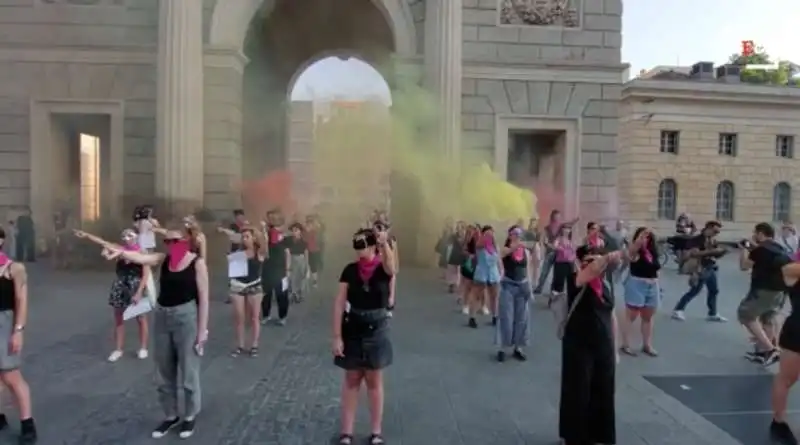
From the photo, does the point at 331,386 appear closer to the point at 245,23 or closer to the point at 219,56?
the point at 219,56

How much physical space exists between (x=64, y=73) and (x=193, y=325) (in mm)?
15274

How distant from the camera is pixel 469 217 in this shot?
723 inches

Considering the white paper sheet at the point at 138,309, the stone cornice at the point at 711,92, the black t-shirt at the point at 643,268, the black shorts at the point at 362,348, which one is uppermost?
the stone cornice at the point at 711,92

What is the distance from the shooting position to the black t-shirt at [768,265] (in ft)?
29.6

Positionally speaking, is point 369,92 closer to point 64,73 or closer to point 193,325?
point 64,73

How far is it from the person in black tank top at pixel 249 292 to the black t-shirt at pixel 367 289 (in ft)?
13.2

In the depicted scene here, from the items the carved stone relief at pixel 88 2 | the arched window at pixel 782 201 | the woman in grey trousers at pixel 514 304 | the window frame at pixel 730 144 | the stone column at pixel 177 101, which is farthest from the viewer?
the arched window at pixel 782 201

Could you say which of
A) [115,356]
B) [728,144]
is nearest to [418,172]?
[115,356]

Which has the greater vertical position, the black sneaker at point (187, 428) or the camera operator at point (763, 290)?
the camera operator at point (763, 290)

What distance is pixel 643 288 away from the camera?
10195 mm

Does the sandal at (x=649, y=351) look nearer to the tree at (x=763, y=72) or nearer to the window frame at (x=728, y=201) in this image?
the window frame at (x=728, y=201)

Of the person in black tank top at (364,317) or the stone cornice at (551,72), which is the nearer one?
the person in black tank top at (364,317)

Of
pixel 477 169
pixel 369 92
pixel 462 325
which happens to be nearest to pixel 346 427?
pixel 462 325

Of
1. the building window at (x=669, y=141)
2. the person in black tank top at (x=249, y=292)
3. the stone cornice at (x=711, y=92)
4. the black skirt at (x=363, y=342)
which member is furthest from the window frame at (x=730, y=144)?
the black skirt at (x=363, y=342)
